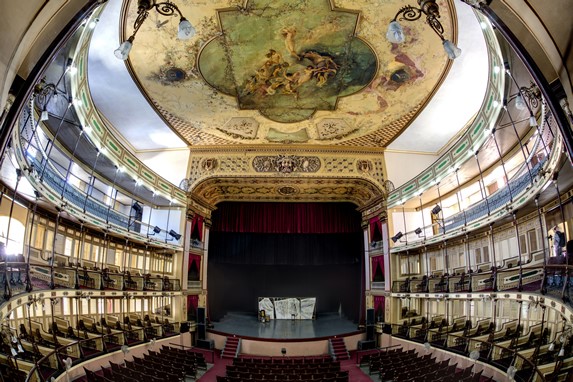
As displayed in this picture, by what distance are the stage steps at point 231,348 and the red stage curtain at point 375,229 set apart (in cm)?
1036

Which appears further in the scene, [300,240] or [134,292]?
[300,240]

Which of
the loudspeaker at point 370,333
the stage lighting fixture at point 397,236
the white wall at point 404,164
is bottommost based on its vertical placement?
the loudspeaker at point 370,333

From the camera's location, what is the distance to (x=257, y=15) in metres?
11.9

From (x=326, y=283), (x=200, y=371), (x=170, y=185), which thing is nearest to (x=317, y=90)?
(x=170, y=185)

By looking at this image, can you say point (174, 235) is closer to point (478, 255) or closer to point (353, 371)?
point (353, 371)

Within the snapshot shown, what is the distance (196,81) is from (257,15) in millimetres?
4602

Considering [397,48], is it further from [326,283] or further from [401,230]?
[326,283]

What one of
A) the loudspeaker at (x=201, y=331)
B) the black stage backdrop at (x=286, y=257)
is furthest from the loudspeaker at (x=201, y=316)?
the black stage backdrop at (x=286, y=257)

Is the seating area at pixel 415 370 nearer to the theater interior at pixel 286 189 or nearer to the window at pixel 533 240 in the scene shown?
the theater interior at pixel 286 189

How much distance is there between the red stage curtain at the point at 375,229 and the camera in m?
21.8

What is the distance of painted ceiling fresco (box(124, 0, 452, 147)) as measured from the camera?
38.9 feet

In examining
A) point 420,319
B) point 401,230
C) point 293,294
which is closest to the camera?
point 420,319

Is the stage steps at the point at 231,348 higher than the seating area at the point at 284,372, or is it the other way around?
the seating area at the point at 284,372

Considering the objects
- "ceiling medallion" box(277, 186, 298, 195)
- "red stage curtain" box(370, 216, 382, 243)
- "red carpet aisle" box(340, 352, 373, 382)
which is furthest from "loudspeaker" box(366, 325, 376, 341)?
"ceiling medallion" box(277, 186, 298, 195)
